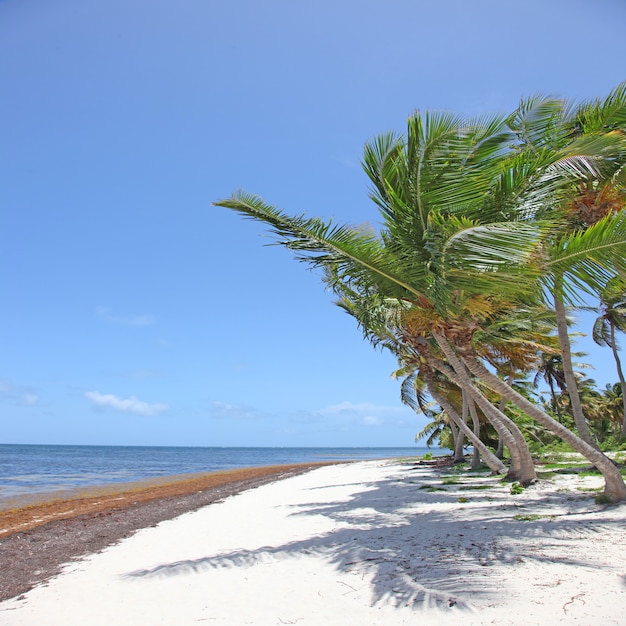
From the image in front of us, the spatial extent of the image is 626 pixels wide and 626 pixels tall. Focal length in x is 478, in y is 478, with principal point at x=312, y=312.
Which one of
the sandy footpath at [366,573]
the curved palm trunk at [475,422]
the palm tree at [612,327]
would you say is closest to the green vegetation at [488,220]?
the sandy footpath at [366,573]

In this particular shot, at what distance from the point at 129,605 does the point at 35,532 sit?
21.7ft

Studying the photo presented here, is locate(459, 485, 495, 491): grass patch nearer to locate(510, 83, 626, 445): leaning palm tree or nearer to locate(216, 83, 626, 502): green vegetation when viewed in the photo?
locate(510, 83, 626, 445): leaning palm tree

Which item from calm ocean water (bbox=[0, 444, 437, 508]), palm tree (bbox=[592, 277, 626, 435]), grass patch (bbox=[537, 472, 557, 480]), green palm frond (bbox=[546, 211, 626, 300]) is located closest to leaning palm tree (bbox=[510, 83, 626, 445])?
green palm frond (bbox=[546, 211, 626, 300])

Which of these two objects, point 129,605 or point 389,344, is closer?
point 129,605

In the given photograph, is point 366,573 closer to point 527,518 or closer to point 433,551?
point 433,551

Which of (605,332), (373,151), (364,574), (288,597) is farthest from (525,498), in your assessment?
(605,332)

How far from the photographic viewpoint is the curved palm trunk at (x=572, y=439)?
7.38 meters

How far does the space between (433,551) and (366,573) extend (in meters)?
1.02

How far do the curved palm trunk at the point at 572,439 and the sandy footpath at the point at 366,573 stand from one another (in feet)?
1.16

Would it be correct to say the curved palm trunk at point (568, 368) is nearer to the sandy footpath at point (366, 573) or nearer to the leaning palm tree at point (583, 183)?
the leaning palm tree at point (583, 183)

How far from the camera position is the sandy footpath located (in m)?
3.88

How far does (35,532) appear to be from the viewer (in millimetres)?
9609

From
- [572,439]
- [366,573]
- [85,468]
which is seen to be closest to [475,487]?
[572,439]

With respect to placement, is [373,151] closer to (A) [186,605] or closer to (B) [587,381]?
(A) [186,605]
